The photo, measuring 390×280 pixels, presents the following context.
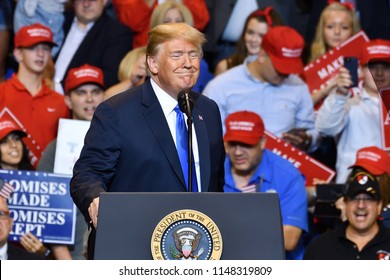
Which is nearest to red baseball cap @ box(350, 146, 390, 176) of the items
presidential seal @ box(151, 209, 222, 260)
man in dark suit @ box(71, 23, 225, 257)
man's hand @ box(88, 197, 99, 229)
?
man in dark suit @ box(71, 23, 225, 257)

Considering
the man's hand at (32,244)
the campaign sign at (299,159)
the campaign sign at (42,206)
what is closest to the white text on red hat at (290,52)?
the campaign sign at (299,159)

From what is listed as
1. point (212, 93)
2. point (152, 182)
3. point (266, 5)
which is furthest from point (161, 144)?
point (266, 5)

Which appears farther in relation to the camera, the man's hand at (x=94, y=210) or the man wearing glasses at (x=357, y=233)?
the man wearing glasses at (x=357, y=233)

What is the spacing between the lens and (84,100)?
24.2ft

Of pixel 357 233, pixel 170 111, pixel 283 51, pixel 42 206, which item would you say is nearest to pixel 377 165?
pixel 357 233

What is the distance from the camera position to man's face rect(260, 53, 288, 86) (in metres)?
7.61

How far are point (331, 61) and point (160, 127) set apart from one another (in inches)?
154

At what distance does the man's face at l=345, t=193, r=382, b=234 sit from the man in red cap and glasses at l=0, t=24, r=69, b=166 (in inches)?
87.7

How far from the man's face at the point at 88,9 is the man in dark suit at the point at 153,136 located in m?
3.98

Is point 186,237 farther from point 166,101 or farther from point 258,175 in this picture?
point 258,175

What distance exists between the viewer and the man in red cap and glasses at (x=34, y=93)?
737cm

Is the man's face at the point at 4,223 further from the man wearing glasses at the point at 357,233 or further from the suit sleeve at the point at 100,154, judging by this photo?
the suit sleeve at the point at 100,154

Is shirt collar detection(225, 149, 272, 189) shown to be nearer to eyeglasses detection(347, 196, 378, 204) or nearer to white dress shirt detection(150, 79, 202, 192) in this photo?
eyeglasses detection(347, 196, 378, 204)
